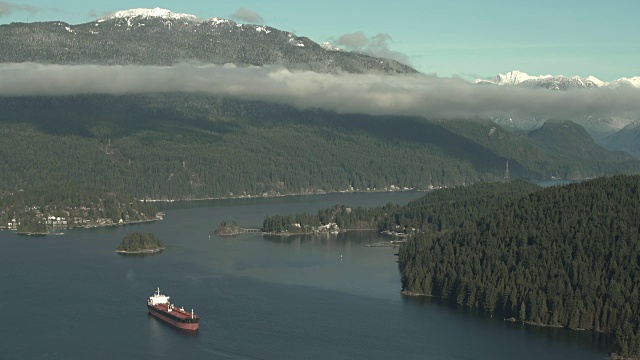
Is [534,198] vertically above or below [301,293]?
above

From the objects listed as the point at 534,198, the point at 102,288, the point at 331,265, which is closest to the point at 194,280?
the point at 102,288

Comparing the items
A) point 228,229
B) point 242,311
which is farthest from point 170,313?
point 228,229

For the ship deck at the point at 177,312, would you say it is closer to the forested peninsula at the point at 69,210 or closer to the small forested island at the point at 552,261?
the small forested island at the point at 552,261

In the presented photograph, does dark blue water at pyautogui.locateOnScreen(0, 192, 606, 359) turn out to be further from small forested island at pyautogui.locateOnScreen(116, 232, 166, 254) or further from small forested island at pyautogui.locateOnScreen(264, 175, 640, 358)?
Answer: small forested island at pyautogui.locateOnScreen(264, 175, 640, 358)

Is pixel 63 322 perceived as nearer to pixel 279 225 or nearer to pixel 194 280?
pixel 194 280

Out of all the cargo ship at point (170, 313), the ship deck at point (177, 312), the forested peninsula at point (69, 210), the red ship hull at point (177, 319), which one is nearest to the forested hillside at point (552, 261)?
the ship deck at point (177, 312)

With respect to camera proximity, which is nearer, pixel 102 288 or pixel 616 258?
pixel 616 258
